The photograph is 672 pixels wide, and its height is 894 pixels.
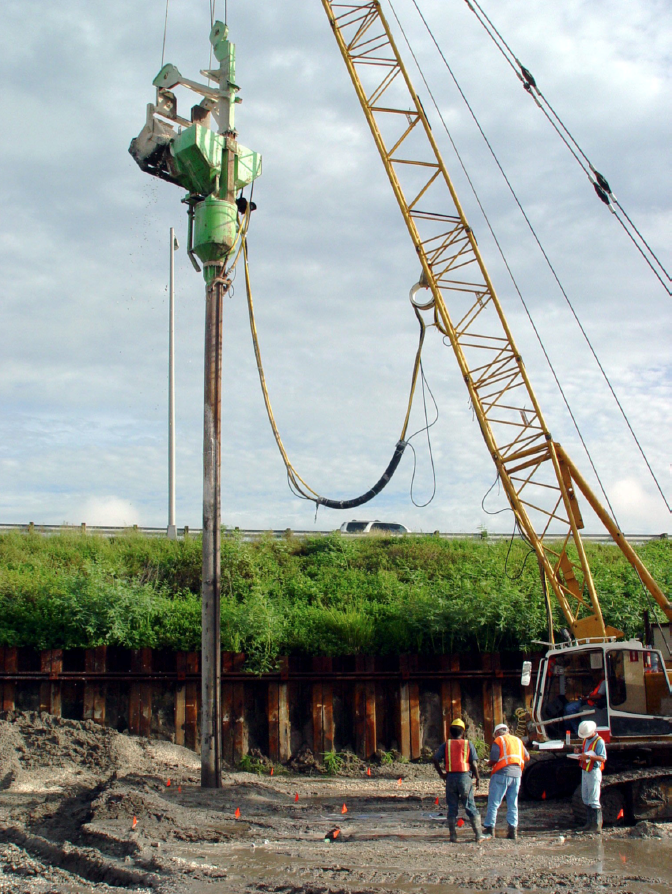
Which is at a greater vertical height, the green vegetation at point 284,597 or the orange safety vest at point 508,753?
the green vegetation at point 284,597

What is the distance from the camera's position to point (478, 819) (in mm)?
8992

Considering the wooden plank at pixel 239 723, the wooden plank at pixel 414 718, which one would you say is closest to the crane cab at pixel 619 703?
the wooden plank at pixel 414 718

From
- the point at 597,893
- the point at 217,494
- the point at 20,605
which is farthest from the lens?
the point at 20,605

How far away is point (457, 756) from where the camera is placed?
9.11m

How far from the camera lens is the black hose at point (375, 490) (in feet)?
48.6

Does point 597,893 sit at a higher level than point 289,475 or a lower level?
lower

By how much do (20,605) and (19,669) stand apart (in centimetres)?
171

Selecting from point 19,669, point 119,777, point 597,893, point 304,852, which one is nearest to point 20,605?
point 19,669

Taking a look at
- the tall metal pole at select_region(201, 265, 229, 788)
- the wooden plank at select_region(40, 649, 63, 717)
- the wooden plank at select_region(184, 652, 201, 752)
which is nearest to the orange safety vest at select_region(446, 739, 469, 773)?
the tall metal pole at select_region(201, 265, 229, 788)

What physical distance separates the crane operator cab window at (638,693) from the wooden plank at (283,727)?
6.21 metres

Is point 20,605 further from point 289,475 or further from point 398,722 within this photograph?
point 398,722

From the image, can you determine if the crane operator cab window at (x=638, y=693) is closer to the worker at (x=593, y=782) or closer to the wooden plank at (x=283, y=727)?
the worker at (x=593, y=782)

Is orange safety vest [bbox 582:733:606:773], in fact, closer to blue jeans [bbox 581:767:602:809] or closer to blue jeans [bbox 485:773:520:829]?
blue jeans [bbox 581:767:602:809]

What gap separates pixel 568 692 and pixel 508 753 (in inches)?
186
